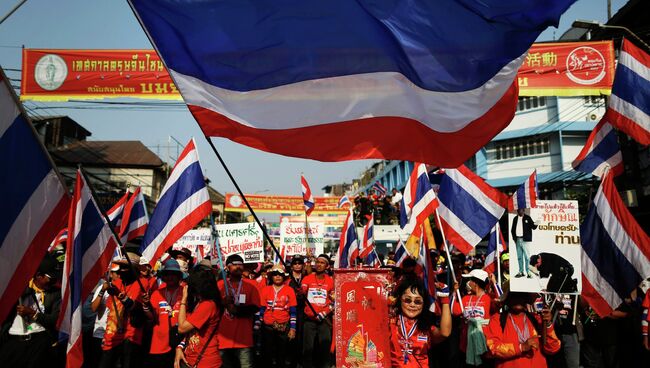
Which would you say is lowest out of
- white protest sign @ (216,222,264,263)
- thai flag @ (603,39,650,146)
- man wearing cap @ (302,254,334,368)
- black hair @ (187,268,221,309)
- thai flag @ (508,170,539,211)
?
man wearing cap @ (302,254,334,368)

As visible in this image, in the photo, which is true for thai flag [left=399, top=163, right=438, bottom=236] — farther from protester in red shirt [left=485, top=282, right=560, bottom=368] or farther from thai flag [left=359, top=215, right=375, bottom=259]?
thai flag [left=359, top=215, right=375, bottom=259]

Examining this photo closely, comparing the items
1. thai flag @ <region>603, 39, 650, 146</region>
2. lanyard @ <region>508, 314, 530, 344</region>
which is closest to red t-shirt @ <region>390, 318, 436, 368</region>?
lanyard @ <region>508, 314, 530, 344</region>

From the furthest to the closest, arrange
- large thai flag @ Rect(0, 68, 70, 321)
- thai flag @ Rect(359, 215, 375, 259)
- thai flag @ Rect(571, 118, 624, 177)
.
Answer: thai flag @ Rect(359, 215, 375, 259), thai flag @ Rect(571, 118, 624, 177), large thai flag @ Rect(0, 68, 70, 321)

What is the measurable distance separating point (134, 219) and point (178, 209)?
12.7 ft

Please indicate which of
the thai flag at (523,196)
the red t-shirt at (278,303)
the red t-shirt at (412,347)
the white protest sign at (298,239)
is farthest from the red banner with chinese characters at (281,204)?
the red t-shirt at (412,347)

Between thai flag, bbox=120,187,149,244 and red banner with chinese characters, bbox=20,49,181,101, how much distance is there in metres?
5.30

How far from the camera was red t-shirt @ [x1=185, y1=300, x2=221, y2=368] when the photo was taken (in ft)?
18.5

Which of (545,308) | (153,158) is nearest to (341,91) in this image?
(545,308)

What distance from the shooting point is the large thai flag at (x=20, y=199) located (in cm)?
366

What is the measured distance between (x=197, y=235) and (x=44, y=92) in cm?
623

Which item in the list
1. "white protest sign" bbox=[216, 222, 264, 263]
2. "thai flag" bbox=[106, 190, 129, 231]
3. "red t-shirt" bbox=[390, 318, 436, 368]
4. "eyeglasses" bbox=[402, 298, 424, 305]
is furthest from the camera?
"thai flag" bbox=[106, 190, 129, 231]

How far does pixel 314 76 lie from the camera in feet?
12.8

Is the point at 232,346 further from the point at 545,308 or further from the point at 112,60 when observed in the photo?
the point at 112,60

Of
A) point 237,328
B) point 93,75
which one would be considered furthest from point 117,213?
point 93,75
